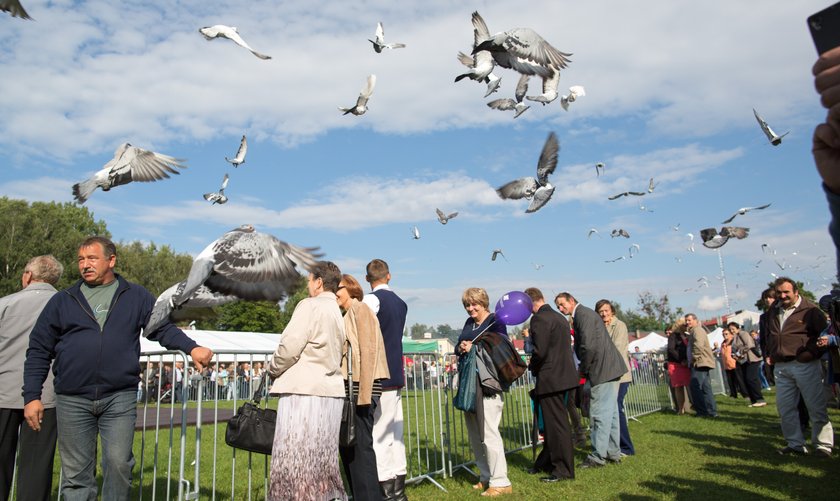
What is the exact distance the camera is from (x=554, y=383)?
637cm

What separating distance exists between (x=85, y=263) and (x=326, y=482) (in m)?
2.23

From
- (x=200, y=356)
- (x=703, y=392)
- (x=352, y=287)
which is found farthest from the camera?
(x=703, y=392)

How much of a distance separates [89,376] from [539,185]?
7189 mm

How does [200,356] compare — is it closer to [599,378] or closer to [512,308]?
[512,308]

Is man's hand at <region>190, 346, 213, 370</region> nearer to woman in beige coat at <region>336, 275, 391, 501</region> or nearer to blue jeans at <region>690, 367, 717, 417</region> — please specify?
woman in beige coat at <region>336, 275, 391, 501</region>

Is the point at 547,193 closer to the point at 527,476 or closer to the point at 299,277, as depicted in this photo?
the point at 527,476

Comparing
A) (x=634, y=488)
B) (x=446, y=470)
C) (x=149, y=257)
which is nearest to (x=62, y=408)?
(x=446, y=470)

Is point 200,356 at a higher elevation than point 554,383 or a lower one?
higher

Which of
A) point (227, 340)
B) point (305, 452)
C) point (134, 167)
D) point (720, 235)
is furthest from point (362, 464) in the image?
point (227, 340)

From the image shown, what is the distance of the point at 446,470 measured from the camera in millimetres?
6871

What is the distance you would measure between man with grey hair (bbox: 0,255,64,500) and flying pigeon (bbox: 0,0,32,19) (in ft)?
6.56

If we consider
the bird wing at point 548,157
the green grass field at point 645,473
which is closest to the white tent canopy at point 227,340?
the green grass field at point 645,473

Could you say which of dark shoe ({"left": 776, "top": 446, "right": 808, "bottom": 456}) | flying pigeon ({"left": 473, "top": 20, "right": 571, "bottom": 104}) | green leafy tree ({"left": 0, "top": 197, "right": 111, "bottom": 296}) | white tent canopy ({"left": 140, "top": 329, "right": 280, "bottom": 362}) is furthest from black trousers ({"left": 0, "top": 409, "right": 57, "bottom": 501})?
green leafy tree ({"left": 0, "top": 197, "right": 111, "bottom": 296})

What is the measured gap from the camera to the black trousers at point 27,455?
13.3ft
